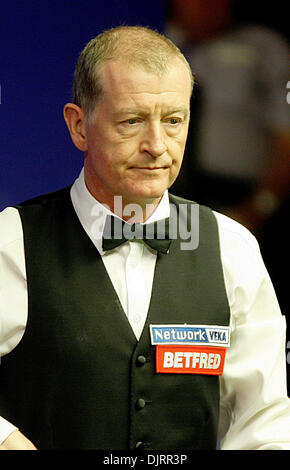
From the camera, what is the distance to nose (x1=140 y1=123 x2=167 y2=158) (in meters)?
1.51

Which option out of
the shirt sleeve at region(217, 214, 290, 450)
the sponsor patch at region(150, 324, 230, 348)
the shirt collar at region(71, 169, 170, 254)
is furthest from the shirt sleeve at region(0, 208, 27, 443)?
the shirt sleeve at region(217, 214, 290, 450)

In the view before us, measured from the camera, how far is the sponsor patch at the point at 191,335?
1576 mm

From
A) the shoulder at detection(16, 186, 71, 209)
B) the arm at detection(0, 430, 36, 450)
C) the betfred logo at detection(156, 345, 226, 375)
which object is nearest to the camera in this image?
the arm at detection(0, 430, 36, 450)

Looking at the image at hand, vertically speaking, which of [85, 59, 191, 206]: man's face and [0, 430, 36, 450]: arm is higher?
[85, 59, 191, 206]: man's face

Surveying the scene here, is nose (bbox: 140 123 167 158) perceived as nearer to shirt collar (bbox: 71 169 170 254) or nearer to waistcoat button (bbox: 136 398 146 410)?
shirt collar (bbox: 71 169 170 254)

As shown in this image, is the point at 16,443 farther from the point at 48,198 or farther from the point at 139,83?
the point at 139,83

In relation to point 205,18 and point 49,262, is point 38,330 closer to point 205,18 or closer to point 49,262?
point 49,262

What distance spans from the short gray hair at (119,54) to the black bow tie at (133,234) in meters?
0.22

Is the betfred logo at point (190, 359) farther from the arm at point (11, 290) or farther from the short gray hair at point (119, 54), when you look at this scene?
the short gray hair at point (119, 54)

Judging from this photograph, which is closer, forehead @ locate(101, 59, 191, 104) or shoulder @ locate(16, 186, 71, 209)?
forehead @ locate(101, 59, 191, 104)

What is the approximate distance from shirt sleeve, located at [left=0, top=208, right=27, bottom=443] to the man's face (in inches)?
8.7

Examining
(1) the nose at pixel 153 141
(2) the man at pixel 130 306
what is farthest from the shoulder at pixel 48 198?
(1) the nose at pixel 153 141
